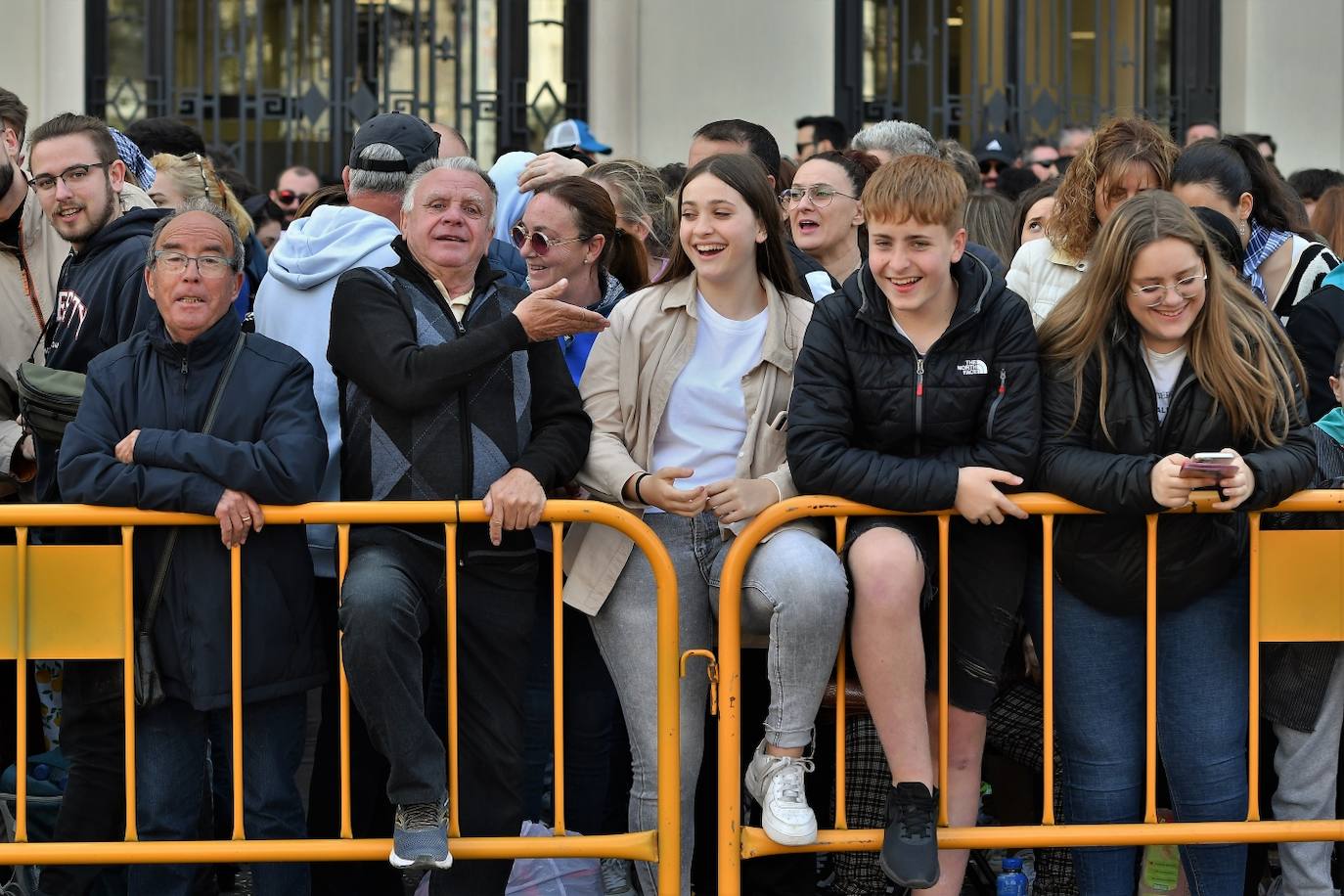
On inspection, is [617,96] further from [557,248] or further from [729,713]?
[729,713]

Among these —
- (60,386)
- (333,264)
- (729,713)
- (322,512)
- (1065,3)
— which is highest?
(1065,3)

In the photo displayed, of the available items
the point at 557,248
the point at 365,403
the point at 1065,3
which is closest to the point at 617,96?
the point at 1065,3

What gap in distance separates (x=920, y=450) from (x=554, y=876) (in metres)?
1.72

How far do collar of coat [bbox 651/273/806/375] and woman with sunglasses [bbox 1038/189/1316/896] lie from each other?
2.18 ft

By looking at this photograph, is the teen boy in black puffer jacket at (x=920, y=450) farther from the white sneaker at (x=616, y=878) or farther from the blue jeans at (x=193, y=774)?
the blue jeans at (x=193, y=774)

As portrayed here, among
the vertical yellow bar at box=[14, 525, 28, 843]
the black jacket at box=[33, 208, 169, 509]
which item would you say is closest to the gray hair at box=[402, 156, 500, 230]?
the black jacket at box=[33, 208, 169, 509]

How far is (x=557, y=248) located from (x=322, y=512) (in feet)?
4.04

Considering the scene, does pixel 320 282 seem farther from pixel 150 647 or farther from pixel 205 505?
pixel 150 647

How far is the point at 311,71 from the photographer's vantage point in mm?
11430

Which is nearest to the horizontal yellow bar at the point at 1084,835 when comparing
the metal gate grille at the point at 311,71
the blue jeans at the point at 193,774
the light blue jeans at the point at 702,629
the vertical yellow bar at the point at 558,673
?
the light blue jeans at the point at 702,629

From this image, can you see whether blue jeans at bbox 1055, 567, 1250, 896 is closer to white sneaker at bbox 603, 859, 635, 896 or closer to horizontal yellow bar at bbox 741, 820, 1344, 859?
horizontal yellow bar at bbox 741, 820, 1344, 859

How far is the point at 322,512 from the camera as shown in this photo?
4398 mm

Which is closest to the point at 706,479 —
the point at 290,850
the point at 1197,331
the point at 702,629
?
the point at 702,629

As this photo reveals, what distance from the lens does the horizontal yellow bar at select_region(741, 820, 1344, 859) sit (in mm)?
4445
